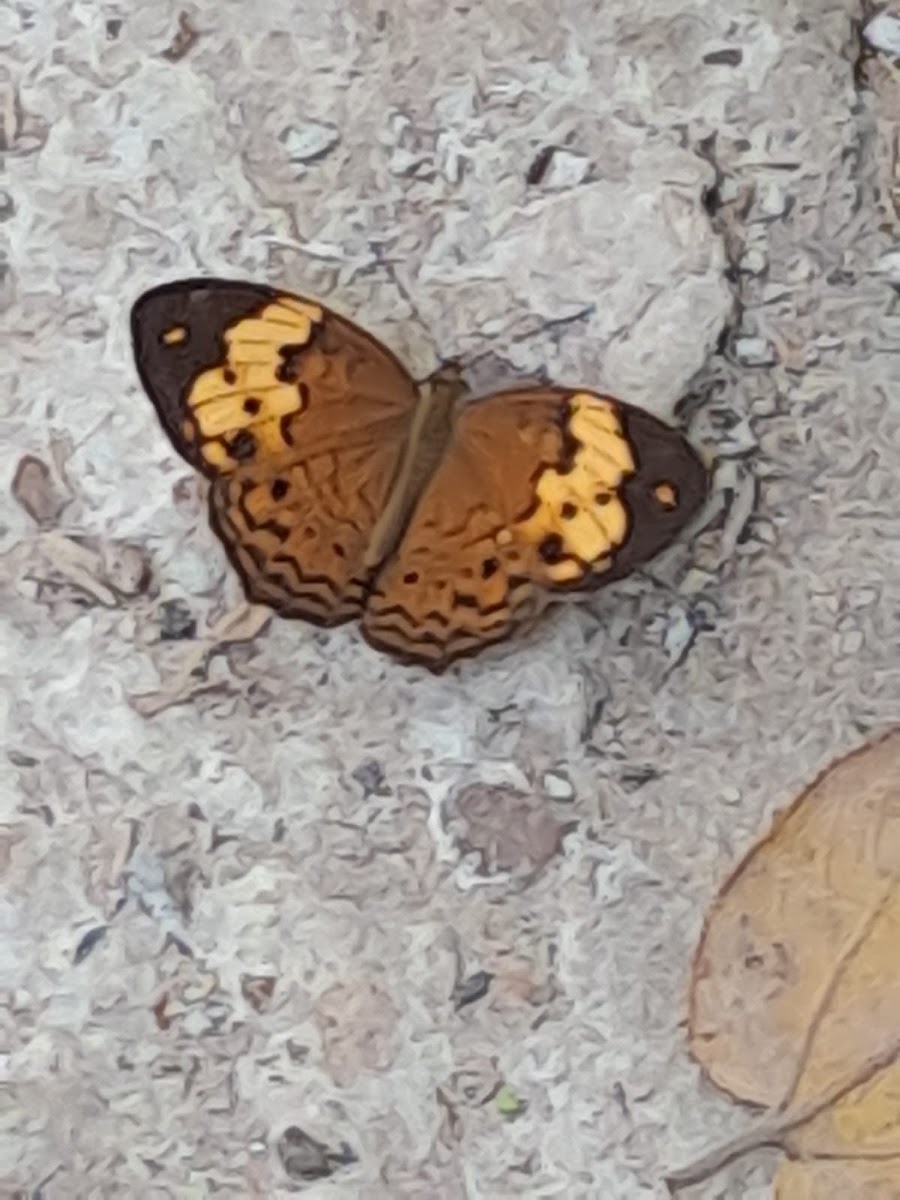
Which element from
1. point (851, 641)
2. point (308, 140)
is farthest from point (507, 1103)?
point (308, 140)

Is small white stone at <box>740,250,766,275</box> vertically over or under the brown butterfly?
over

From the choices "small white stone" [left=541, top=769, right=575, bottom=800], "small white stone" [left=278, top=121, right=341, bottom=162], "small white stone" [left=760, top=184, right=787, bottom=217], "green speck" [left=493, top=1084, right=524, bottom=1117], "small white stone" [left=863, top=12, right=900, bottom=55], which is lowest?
"green speck" [left=493, top=1084, right=524, bottom=1117]

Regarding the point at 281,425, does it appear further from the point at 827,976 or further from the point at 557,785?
the point at 827,976

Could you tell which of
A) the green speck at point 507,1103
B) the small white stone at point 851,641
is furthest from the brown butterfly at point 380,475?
Answer: the green speck at point 507,1103

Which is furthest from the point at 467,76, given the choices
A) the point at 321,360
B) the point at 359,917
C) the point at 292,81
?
the point at 359,917

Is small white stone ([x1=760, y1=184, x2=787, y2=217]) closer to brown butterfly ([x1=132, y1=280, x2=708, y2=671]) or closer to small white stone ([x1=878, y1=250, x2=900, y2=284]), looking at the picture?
small white stone ([x1=878, y1=250, x2=900, y2=284])

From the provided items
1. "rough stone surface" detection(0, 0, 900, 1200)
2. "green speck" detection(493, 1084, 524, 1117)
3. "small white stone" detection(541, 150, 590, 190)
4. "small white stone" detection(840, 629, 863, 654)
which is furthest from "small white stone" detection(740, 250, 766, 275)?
"green speck" detection(493, 1084, 524, 1117)

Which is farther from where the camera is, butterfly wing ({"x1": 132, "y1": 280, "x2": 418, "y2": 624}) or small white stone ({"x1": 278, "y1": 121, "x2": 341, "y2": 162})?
small white stone ({"x1": 278, "y1": 121, "x2": 341, "y2": 162})
